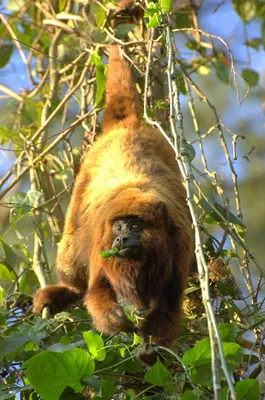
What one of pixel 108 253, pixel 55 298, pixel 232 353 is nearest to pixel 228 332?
pixel 232 353

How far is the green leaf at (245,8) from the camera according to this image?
566 cm

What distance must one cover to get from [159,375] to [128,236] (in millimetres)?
1105

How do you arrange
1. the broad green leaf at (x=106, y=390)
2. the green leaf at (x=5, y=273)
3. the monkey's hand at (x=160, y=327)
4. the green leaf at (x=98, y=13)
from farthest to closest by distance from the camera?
the green leaf at (x=98, y=13)
the green leaf at (x=5, y=273)
the monkey's hand at (x=160, y=327)
the broad green leaf at (x=106, y=390)

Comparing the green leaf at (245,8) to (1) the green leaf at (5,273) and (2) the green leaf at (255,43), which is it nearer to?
(2) the green leaf at (255,43)

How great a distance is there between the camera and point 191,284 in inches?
167

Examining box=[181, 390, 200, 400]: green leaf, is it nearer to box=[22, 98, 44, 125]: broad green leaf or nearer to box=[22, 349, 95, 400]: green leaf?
box=[22, 349, 95, 400]: green leaf

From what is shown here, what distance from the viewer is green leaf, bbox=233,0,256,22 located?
5.66m

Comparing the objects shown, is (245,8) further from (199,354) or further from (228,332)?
(199,354)

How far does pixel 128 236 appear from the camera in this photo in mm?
3852

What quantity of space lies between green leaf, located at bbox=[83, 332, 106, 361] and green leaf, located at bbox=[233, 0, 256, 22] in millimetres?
3417

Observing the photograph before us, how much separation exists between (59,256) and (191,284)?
3.22ft

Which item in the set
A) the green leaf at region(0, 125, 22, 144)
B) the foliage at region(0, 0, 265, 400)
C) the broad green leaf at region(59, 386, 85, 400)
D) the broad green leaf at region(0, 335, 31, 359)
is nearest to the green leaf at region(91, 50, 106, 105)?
the foliage at region(0, 0, 265, 400)

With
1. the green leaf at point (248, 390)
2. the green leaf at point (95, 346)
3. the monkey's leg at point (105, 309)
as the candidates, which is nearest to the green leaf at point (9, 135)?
the monkey's leg at point (105, 309)

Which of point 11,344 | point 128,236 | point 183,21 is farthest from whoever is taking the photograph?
point 183,21
